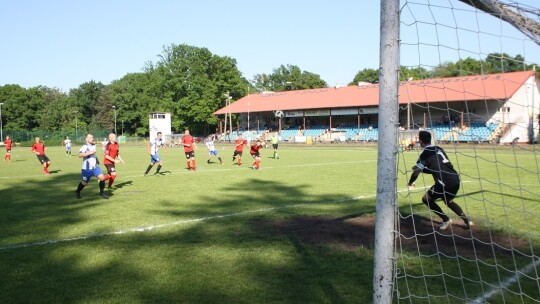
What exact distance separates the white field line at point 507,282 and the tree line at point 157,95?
67.1m

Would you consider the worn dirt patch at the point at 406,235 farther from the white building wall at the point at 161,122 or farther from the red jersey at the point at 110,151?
the white building wall at the point at 161,122


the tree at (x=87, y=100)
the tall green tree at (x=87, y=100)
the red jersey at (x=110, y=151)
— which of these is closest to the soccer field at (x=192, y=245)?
the red jersey at (x=110, y=151)

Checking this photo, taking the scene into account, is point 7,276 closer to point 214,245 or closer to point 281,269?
point 214,245

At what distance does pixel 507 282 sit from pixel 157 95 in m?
90.4

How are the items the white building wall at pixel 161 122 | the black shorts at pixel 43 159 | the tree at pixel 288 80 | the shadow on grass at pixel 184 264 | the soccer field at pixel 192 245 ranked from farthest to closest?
the tree at pixel 288 80 → the white building wall at pixel 161 122 → the black shorts at pixel 43 159 → the soccer field at pixel 192 245 → the shadow on grass at pixel 184 264

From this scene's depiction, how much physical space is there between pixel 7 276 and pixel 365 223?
5.81m

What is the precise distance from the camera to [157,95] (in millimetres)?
90750

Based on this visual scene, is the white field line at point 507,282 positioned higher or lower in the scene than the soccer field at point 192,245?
lower

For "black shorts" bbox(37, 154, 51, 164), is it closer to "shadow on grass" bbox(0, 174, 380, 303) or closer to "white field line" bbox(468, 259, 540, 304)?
"shadow on grass" bbox(0, 174, 380, 303)

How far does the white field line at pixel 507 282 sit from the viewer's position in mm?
4629

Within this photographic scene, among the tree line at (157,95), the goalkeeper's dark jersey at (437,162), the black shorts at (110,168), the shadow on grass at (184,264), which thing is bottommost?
the shadow on grass at (184,264)

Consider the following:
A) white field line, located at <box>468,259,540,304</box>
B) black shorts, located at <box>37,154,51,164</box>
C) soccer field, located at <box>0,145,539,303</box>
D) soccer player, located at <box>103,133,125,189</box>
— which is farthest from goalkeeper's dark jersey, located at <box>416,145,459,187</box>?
black shorts, located at <box>37,154,51,164</box>

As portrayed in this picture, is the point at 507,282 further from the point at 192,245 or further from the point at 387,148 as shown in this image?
the point at 192,245

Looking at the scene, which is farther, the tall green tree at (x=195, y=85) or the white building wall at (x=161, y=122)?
the tall green tree at (x=195, y=85)
